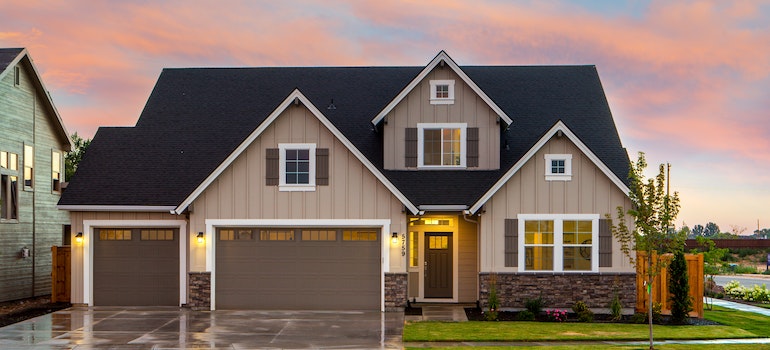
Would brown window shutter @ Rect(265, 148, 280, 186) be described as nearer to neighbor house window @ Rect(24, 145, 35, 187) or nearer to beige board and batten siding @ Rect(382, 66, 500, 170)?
beige board and batten siding @ Rect(382, 66, 500, 170)

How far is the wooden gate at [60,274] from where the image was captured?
68.7 ft

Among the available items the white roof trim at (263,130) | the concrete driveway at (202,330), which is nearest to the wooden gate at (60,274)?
the concrete driveway at (202,330)

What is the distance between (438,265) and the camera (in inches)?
A: 821

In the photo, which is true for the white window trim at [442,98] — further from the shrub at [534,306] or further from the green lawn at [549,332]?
the green lawn at [549,332]

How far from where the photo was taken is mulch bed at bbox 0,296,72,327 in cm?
1851

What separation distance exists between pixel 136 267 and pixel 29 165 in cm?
650

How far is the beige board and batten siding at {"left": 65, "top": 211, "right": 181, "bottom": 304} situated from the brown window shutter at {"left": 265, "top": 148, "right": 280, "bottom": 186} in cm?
300

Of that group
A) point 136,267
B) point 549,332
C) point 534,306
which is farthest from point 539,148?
point 136,267

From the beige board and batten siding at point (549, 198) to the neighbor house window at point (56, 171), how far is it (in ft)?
52.5

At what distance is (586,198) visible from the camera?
62.5 ft

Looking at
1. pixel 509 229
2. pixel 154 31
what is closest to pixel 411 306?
pixel 509 229

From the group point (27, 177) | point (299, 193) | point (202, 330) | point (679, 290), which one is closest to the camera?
point (202, 330)

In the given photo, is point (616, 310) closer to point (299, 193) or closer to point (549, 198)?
point (549, 198)

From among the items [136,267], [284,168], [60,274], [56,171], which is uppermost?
[56,171]
